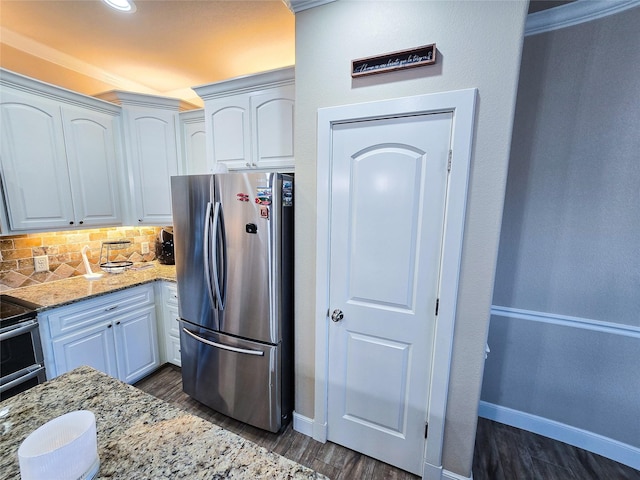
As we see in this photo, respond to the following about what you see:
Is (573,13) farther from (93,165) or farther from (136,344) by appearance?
(136,344)

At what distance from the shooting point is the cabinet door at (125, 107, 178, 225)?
8.12 feet

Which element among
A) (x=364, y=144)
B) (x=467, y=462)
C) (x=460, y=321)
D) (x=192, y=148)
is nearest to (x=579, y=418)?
(x=467, y=462)

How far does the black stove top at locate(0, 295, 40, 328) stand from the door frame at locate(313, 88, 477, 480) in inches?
69.7

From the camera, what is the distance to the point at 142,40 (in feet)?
6.79

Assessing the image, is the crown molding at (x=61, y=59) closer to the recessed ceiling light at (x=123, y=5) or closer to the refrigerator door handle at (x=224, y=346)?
the recessed ceiling light at (x=123, y=5)

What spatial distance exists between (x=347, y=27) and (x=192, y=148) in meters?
1.83

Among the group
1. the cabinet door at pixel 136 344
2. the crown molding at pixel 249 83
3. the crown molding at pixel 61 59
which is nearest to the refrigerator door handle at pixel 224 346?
the cabinet door at pixel 136 344

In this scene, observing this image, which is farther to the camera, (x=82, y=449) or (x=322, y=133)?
(x=322, y=133)

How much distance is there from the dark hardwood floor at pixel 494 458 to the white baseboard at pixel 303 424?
3 centimetres

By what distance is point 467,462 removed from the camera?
147 cm

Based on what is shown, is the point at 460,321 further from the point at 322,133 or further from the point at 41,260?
the point at 41,260

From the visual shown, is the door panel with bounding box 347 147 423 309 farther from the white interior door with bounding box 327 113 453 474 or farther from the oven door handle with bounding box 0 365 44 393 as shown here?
the oven door handle with bounding box 0 365 44 393

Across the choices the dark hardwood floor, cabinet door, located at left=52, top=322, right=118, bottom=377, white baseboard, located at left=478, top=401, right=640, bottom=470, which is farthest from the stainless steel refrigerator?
white baseboard, located at left=478, top=401, right=640, bottom=470

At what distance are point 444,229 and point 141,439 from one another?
142 cm
